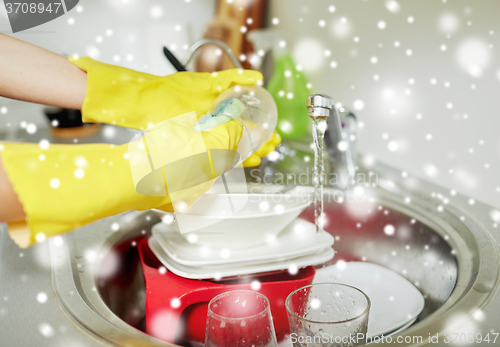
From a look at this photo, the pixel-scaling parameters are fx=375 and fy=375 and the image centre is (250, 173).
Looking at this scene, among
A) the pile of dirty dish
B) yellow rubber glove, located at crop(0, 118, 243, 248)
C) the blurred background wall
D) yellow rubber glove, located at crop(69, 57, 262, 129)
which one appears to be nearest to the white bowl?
the pile of dirty dish

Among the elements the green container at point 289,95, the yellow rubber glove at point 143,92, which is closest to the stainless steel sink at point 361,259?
the yellow rubber glove at point 143,92

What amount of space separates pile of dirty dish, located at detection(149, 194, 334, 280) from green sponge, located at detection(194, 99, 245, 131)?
0.41 feet

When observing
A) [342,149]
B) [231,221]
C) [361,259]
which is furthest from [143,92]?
[361,259]

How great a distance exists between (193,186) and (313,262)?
0.25 meters

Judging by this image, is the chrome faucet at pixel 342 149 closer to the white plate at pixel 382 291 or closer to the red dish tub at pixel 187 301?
the white plate at pixel 382 291

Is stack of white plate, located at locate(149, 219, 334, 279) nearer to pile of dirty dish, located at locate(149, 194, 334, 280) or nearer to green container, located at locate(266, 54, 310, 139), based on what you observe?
pile of dirty dish, located at locate(149, 194, 334, 280)

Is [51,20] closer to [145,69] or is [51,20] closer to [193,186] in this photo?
[145,69]

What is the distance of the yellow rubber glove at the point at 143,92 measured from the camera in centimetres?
69

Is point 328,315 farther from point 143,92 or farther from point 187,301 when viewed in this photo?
point 143,92

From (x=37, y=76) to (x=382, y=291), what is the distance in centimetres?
73

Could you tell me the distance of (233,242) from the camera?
62cm

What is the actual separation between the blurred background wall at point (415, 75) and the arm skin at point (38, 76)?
2.39ft

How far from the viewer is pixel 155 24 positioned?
1.99 m

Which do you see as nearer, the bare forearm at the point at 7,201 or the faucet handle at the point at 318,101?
the bare forearm at the point at 7,201
